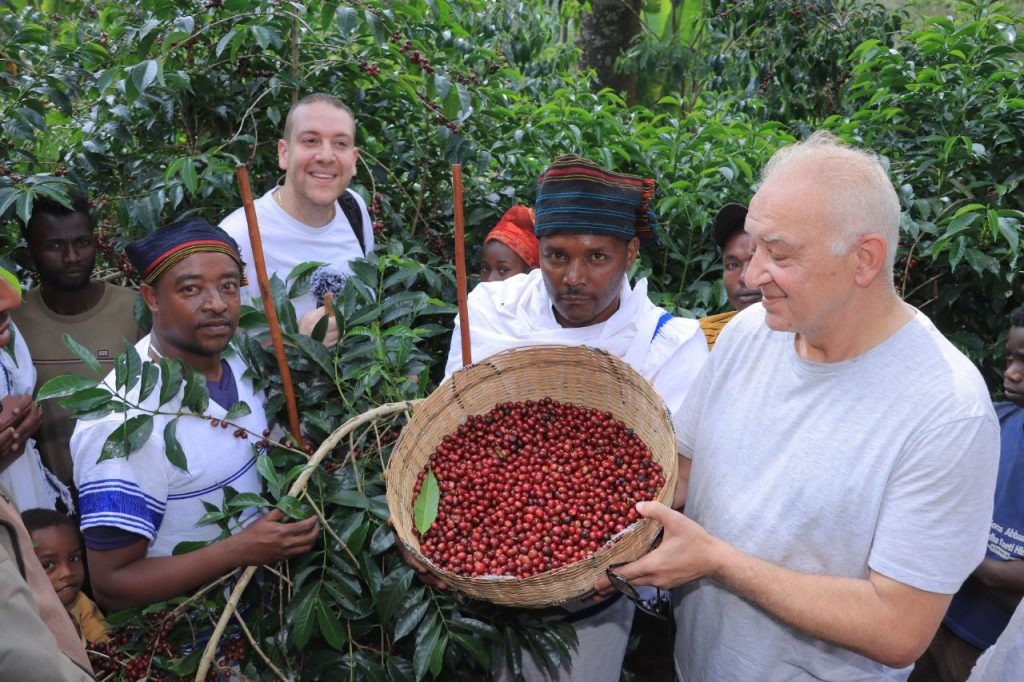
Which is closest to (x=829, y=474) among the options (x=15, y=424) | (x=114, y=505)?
(x=114, y=505)

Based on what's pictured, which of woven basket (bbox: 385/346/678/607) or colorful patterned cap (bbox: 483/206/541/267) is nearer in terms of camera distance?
woven basket (bbox: 385/346/678/607)

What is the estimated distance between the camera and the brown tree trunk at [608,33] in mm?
7344

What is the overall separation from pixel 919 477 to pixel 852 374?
25cm

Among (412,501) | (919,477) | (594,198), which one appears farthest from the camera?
(594,198)

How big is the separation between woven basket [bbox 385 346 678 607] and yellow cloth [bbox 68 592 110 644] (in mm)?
1179

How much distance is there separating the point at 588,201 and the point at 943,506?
1.25 meters

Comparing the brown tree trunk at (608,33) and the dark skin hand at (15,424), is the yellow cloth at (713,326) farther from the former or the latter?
the brown tree trunk at (608,33)

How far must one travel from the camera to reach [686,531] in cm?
167

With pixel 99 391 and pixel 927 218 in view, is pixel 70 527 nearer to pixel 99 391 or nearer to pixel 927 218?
pixel 99 391

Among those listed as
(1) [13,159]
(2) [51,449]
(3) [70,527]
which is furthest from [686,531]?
(1) [13,159]

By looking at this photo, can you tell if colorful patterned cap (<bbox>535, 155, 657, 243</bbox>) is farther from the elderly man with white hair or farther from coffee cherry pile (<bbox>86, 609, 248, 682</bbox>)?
coffee cherry pile (<bbox>86, 609, 248, 682</bbox>)

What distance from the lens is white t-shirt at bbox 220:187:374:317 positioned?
306 centimetres

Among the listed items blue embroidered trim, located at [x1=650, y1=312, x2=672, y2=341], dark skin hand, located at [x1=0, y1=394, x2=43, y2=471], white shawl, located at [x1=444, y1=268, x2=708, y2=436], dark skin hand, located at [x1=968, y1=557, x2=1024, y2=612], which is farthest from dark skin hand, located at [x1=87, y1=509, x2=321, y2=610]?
dark skin hand, located at [x1=968, y1=557, x2=1024, y2=612]

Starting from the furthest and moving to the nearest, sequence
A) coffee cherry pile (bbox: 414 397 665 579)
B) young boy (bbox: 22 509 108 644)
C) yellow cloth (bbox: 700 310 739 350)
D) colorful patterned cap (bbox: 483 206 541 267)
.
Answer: colorful patterned cap (bbox: 483 206 541 267) → yellow cloth (bbox: 700 310 739 350) → young boy (bbox: 22 509 108 644) → coffee cherry pile (bbox: 414 397 665 579)
